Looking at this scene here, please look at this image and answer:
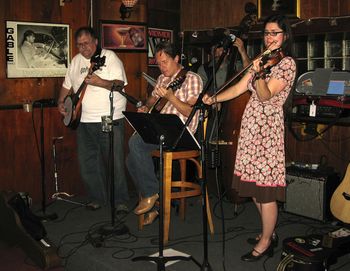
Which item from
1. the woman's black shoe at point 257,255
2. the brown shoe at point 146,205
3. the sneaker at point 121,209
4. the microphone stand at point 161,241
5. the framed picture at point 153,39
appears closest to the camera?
the microphone stand at point 161,241

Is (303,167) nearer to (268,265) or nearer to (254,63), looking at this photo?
(268,265)

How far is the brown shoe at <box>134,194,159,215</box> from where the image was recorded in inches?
132

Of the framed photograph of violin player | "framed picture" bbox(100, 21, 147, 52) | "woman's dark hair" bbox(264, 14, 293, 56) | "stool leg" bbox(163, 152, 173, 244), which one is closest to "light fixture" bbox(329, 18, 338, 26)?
the framed photograph of violin player

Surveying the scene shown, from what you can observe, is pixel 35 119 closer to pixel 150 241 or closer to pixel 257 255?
pixel 150 241

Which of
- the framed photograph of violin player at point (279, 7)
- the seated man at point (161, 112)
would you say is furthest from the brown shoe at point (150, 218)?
the framed photograph of violin player at point (279, 7)

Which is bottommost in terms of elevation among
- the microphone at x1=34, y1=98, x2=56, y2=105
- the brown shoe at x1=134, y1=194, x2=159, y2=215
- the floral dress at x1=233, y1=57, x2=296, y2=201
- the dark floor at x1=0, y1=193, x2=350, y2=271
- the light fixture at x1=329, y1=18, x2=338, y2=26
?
the dark floor at x1=0, y1=193, x2=350, y2=271

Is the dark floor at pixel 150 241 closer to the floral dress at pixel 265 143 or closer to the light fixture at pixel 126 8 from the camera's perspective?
the floral dress at pixel 265 143

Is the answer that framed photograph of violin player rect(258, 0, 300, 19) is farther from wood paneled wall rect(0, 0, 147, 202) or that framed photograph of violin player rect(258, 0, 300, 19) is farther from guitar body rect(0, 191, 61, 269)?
guitar body rect(0, 191, 61, 269)

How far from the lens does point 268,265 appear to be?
2.77 metres

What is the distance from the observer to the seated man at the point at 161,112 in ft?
10.5

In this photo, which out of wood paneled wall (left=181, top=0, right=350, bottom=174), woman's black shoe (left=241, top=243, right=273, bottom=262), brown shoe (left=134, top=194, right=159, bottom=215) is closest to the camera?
Answer: woman's black shoe (left=241, top=243, right=273, bottom=262)

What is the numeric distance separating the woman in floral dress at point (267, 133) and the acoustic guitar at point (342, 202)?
673mm

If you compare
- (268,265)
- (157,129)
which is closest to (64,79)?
(157,129)

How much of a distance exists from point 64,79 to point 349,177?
8.09ft
